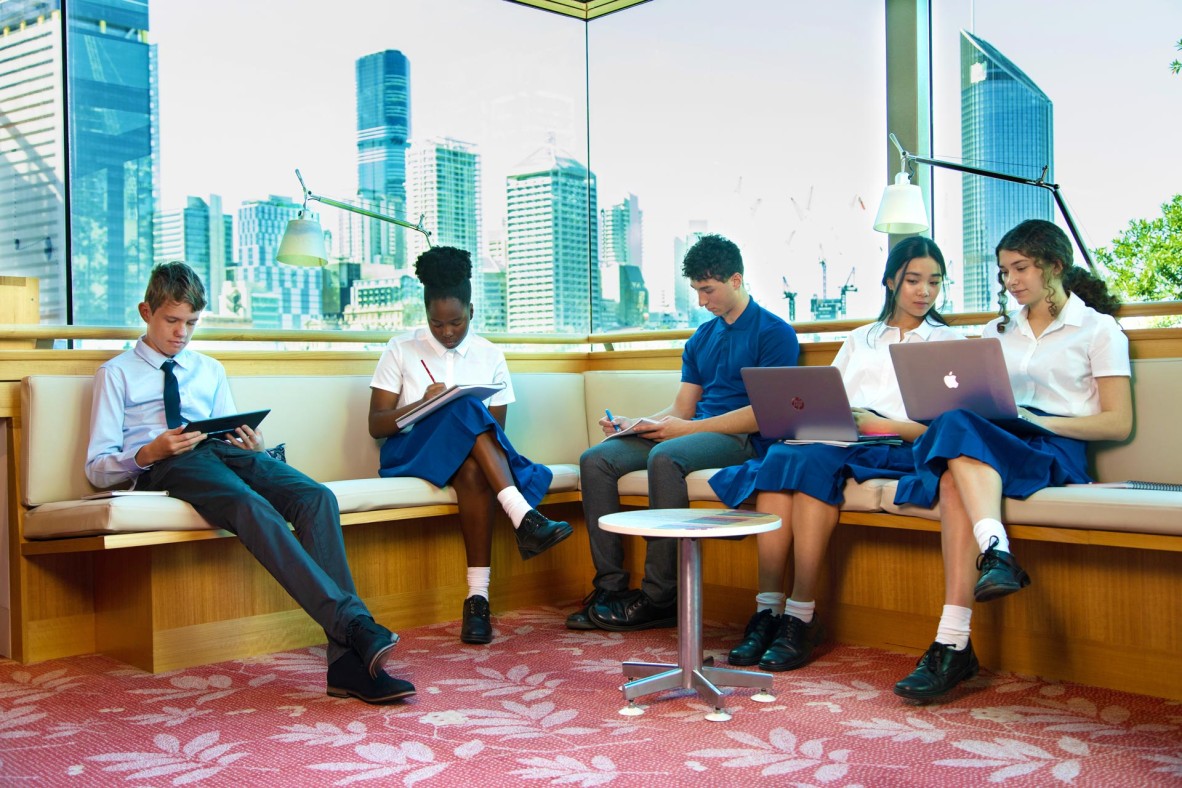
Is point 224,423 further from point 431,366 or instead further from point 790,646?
point 790,646

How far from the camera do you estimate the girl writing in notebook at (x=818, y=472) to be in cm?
297

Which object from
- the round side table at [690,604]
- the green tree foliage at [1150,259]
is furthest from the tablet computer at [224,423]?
the green tree foliage at [1150,259]

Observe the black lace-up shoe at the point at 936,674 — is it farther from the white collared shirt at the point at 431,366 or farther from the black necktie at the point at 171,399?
the black necktie at the point at 171,399

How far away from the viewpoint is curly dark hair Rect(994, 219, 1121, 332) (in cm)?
293

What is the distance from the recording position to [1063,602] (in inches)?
112

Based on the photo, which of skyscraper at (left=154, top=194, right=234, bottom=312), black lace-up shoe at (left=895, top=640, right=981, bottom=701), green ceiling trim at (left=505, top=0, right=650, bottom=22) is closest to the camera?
black lace-up shoe at (left=895, top=640, right=981, bottom=701)

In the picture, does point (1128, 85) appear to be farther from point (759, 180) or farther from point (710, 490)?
point (710, 490)

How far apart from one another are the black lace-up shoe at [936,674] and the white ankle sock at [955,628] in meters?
0.01

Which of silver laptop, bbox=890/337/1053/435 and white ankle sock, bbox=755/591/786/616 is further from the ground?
silver laptop, bbox=890/337/1053/435

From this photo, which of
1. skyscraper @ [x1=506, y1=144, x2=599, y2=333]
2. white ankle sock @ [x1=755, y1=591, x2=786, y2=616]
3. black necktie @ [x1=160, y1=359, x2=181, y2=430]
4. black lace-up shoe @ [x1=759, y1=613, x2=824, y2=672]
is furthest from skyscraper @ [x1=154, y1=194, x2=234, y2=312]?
black lace-up shoe @ [x1=759, y1=613, x2=824, y2=672]

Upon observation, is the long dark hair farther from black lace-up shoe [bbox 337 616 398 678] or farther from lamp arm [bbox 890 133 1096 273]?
black lace-up shoe [bbox 337 616 398 678]

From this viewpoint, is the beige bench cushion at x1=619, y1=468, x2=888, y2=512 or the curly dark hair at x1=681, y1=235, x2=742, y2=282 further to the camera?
the curly dark hair at x1=681, y1=235, x2=742, y2=282

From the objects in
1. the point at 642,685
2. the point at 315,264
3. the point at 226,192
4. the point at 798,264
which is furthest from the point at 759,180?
the point at 642,685

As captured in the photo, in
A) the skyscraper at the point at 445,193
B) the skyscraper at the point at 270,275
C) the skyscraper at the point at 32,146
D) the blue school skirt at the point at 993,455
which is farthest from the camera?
the skyscraper at the point at 445,193
